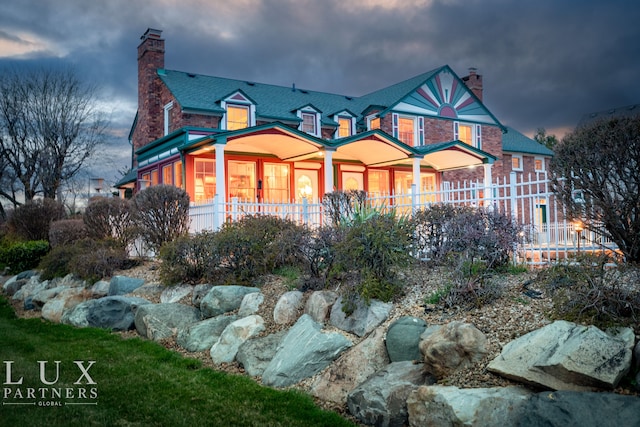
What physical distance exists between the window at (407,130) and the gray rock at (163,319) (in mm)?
14856

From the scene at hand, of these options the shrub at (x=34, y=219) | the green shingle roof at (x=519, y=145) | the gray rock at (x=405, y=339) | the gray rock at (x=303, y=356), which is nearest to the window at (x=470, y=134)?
the green shingle roof at (x=519, y=145)

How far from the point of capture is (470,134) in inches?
900

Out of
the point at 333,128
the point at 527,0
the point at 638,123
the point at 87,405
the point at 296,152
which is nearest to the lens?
the point at 87,405

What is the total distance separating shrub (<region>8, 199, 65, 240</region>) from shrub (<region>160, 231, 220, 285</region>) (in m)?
10.2

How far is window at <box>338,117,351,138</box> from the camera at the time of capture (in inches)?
807

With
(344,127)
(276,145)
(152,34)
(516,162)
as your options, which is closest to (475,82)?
(516,162)

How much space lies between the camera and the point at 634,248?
550 cm

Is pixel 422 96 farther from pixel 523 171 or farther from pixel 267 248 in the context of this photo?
pixel 267 248

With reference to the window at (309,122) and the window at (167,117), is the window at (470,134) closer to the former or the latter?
the window at (309,122)

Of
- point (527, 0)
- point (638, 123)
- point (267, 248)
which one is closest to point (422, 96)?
point (527, 0)

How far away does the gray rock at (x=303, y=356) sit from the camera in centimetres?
534

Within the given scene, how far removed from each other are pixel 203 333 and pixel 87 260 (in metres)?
5.26

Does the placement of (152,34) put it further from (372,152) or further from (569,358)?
(569,358)

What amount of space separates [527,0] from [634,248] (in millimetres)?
8698
